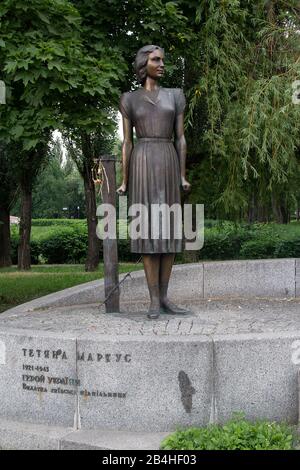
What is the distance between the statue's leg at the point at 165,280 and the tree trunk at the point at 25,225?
39.1 ft

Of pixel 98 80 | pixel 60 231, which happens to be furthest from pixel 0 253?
pixel 98 80

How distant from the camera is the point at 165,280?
5.53m

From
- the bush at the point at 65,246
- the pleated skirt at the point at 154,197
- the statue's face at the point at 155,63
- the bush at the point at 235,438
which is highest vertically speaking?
the statue's face at the point at 155,63

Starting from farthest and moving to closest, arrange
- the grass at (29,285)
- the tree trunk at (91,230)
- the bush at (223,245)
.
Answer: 1. the bush at (223,245)
2. the tree trunk at (91,230)
3. the grass at (29,285)

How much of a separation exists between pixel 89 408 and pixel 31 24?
15.7 feet

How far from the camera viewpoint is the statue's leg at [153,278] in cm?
537

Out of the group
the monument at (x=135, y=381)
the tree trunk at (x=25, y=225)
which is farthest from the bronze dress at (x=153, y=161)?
the tree trunk at (x=25, y=225)

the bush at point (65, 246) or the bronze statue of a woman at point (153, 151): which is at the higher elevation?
the bronze statue of a woman at point (153, 151)

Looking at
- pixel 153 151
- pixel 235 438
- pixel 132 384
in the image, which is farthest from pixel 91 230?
pixel 235 438

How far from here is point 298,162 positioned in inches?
381

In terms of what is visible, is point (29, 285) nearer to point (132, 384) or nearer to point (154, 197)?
point (154, 197)

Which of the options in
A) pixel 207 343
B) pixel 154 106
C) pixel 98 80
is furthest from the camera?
pixel 98 80

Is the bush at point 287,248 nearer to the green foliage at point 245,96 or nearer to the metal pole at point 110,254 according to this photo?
the green foliage at point 245,96

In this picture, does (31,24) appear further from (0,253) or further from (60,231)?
(60,231)
